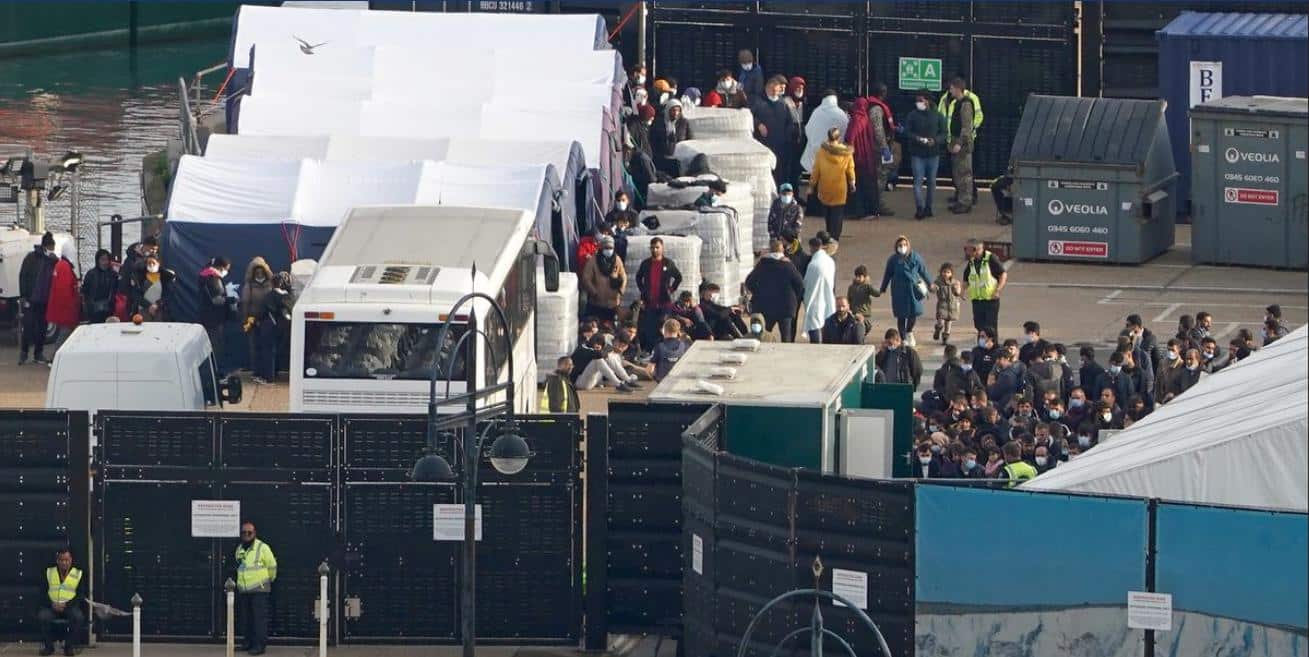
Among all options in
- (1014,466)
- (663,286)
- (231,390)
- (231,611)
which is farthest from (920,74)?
(231,611)

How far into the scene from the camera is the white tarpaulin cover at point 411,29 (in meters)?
44.8

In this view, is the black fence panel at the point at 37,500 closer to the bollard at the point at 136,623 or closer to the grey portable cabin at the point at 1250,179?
the bollard at the point at 136,623

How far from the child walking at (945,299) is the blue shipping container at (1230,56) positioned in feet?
23.2

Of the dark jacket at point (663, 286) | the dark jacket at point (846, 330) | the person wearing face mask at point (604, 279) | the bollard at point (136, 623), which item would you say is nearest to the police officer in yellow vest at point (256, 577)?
the bollard at point (136, 623)

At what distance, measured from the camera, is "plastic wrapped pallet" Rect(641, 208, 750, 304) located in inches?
1475

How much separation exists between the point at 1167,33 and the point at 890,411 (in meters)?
16.7

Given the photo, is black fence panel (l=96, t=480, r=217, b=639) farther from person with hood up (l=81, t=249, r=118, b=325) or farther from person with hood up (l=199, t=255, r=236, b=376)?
person with hood up (l=81, t=249, r=118, b=325)

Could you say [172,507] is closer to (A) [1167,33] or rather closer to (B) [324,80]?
(B) [324,80]

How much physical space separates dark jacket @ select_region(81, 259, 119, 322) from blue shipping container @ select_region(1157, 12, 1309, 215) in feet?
48.6

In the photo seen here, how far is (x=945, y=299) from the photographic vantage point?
118 ft

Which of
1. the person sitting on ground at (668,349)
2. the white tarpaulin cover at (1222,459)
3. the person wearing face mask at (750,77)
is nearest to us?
the white tarpaulin cover at (1222,459)

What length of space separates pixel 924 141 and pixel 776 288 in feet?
26.2

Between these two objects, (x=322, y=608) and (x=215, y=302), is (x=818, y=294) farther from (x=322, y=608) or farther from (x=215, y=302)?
(x=322, y=608)

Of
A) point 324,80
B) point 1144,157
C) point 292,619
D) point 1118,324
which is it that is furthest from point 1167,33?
point 292,619
